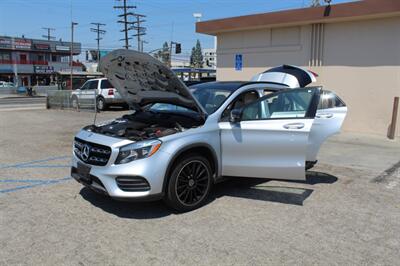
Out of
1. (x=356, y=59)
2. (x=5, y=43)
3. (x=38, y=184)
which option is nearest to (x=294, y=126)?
(x=38, y=184)

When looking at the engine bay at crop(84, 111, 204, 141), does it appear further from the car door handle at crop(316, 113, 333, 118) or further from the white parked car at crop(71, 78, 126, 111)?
the white parked car at crop(71, 78, 126, 111)

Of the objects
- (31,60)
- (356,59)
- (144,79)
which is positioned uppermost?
(31,60)

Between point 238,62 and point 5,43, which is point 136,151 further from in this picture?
point 5,43

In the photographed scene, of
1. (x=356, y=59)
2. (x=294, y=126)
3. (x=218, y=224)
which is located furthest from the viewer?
(x=356, y=59)

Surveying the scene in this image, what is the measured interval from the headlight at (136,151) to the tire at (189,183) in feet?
1.28

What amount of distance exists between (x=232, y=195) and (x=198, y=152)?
3.45 ft

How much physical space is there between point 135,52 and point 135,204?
6.53 feet

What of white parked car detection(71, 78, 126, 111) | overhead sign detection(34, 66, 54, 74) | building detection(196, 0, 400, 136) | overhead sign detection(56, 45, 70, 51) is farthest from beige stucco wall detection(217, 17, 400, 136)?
overhead sign detection(56, 45, 70, 51)

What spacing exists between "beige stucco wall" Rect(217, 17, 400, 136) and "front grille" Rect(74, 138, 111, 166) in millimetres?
9383

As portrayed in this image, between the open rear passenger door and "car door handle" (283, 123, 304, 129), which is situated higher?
"car door handle" (283, 123, 304, 129)

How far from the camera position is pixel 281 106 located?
541cm

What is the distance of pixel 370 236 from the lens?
4156mm

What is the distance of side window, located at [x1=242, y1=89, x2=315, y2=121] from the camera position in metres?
5.16

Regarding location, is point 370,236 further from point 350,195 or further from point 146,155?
point 146,155
